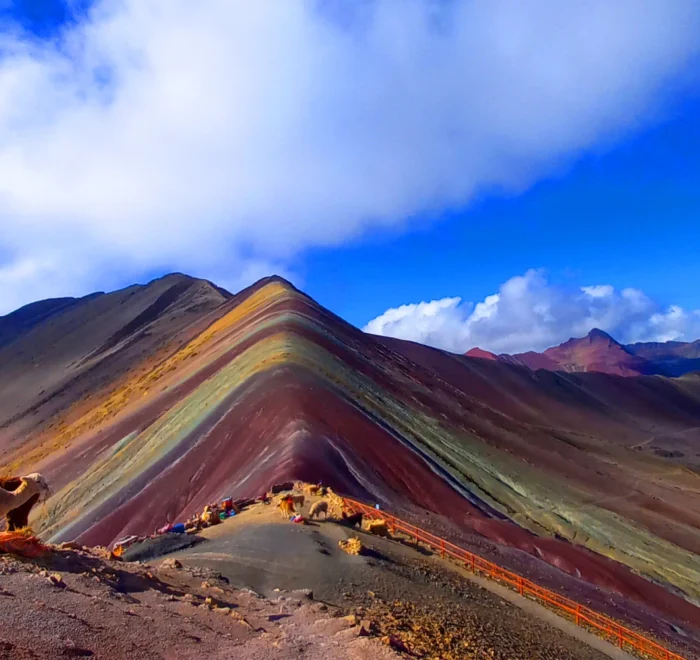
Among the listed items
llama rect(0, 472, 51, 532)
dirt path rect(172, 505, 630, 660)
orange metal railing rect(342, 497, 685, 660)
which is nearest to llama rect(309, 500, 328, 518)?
dirt path rect(172, 505, 630, 660)

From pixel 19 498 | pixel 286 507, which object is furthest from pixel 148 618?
pixel 286 507

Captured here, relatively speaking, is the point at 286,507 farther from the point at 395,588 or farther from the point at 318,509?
the point at 395,588

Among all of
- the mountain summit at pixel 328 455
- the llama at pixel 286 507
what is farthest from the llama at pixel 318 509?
the mountain summit at pixel 328 455

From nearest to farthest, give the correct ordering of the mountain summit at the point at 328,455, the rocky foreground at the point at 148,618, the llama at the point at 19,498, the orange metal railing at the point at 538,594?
the rocky foreground at the point at 148,618 → the llama at the point at 19,498 → the orange metal railing at the point at 538,594 → the mountain summit at the point at 328,455

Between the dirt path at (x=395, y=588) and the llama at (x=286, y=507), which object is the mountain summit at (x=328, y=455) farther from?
the dirt path at (x=395, y=588)

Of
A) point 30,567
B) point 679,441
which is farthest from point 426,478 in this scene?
point 679,441

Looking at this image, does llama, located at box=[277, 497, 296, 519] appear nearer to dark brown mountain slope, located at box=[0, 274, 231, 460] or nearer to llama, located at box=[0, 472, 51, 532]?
llama, located at box=[0, 472, 51, 532]
